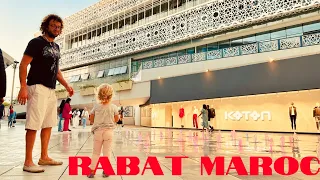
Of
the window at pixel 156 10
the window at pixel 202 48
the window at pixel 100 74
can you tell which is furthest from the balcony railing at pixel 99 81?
the window at pixel 202 48

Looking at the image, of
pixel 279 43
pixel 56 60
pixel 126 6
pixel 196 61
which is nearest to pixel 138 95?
pixel 196 61

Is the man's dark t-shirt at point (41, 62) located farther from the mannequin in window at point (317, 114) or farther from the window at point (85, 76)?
the window at point (85, 76)

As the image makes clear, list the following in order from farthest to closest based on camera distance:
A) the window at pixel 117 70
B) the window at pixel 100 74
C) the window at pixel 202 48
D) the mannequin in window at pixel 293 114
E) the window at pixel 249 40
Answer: the window at pixel 100 74 → the window at pixel 117 70 → the window at pixel 202 48 → the window at pixel 249 40 → the mannequin in window at pixel 293 114

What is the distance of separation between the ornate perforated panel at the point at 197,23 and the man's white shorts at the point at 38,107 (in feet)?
53.4

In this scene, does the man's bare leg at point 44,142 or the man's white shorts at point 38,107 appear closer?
the man's white shorts at point 38,107

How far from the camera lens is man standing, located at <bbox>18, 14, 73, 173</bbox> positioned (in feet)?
11.3

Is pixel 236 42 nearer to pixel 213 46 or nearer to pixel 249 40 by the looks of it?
pixel 249 40

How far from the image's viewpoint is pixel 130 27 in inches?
1141

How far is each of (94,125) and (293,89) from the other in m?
14.4

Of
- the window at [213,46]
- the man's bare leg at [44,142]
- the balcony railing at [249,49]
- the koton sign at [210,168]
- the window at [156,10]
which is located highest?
the window at [156,10]

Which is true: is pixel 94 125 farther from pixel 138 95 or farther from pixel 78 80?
pixel 78 80

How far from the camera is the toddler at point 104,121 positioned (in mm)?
3311

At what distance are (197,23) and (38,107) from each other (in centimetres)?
1988

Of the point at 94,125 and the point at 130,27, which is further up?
the point at 130,27
